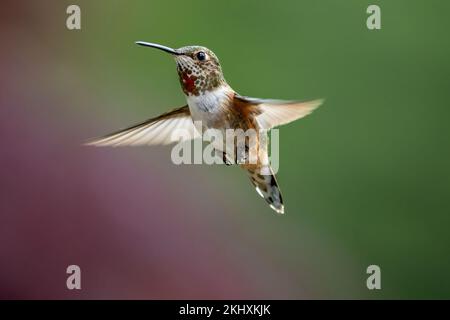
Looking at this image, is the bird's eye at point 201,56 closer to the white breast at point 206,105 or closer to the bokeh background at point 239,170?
the white breast at point 206,105

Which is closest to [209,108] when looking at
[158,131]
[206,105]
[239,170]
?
[206,105]

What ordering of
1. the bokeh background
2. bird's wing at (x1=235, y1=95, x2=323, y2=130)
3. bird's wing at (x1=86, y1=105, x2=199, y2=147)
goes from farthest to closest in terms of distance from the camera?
the bokeh background, bird's wing at (x1=86, y1=105, x2=199, y2=147), bird's wing at (x1=235, y1=95, x2=323, y2=130)

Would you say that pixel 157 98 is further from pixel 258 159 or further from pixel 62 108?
pixel 258 159

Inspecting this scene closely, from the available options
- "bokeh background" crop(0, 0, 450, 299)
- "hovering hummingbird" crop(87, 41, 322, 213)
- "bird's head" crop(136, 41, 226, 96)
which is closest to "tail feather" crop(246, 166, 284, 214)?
"hovering hummingbird" crop(87, 41, 322, 213)

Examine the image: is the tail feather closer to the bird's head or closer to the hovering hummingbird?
the hovering hummingbird

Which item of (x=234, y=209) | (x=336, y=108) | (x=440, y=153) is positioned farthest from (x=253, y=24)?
(x=440, y=153)
